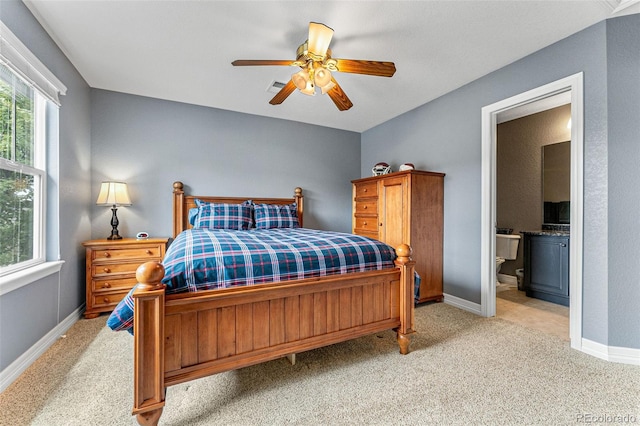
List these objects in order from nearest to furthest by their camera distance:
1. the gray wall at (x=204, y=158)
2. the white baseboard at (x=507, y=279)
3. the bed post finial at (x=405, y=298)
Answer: the bed post finial at (x=405, y=298), the gray wall at (x=204, y=158), the white baseboard at (x=507, y=279)

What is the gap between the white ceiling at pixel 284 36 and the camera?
1.89 meters

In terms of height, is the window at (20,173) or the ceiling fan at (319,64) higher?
the ceiling fan at (319,64)

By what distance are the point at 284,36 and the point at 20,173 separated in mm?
2185

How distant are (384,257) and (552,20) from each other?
2150mm

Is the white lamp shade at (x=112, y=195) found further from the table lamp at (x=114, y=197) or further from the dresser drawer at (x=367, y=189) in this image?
the dresser drawer at (x=367, y=189)

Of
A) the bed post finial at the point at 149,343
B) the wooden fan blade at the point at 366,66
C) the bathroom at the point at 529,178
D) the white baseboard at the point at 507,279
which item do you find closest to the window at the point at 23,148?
the bed post finial at the point at 149,343

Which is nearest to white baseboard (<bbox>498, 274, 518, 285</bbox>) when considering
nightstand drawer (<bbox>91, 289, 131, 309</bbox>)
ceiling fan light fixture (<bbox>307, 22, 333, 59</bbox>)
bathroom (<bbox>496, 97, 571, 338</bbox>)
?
bathroom (<bbox>496, 97, 571, 338</bbox>)

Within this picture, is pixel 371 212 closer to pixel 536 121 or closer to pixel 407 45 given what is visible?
pixel 407 45

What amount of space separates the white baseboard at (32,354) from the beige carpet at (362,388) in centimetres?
5

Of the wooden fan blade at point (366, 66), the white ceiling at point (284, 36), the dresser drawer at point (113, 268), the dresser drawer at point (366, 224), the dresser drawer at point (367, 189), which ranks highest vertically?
the white ceiling at point (284, 36)

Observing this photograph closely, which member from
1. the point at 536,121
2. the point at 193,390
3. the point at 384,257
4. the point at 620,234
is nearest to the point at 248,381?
the point at 193,390

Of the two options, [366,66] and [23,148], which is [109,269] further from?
[366,66]

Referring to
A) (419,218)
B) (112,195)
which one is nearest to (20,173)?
(112,195)

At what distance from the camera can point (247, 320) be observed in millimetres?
1545
